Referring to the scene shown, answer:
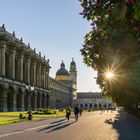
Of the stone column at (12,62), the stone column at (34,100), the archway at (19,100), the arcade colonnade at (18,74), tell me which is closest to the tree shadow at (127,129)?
the arcade colonnade at (18,74)

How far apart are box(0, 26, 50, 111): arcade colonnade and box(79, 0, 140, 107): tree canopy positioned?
5842 centimetres

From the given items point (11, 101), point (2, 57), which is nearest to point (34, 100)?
point (11, 101)

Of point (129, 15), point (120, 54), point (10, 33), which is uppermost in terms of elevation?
point (10, 33)

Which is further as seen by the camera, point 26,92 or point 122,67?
point 26,92

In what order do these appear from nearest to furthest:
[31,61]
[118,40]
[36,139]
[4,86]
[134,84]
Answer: [36,139] → [118,40] → [134,84] → [4,86] → [31,61]

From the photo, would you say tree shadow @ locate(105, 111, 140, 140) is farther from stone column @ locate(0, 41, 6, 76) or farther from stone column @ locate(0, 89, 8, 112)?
stone column @ locate(0, 41, 6, 76)

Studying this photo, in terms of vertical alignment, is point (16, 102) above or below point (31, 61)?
below

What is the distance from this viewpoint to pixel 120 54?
2553cm

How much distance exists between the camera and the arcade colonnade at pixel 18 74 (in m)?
107

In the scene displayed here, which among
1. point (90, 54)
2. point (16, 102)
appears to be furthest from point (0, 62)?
point (90, 54)

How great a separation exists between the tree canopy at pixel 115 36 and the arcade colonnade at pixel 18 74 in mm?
58417

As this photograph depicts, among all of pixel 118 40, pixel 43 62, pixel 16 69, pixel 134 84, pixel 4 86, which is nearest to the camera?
pixel 118 40

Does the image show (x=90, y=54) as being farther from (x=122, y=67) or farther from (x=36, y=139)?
(x=36, y=139)

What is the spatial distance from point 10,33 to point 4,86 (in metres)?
18.4
